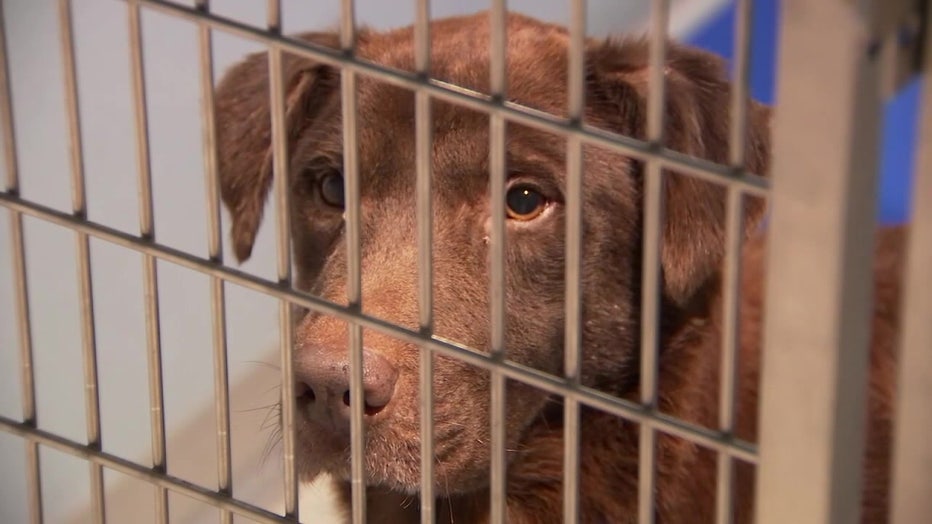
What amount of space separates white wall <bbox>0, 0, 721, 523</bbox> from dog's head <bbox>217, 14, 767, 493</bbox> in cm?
39

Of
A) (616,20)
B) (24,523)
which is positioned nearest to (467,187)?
(24,523)

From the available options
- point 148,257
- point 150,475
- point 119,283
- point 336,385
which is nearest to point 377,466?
point 336,385

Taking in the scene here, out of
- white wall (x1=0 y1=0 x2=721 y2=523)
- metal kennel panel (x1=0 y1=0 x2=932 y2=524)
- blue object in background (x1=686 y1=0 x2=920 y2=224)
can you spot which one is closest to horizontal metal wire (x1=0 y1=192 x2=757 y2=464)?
metal kennel panel (x1=0 y1=0 x2=932 y2=524)

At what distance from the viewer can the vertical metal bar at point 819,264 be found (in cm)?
68

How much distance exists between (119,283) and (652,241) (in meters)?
1.45

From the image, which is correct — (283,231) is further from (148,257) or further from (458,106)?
(458,106)

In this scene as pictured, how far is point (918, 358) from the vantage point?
72cm

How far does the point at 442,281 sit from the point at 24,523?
0.82 metres

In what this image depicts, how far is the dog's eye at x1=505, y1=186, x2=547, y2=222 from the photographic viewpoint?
1469mm

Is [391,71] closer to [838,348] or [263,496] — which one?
[838,348]

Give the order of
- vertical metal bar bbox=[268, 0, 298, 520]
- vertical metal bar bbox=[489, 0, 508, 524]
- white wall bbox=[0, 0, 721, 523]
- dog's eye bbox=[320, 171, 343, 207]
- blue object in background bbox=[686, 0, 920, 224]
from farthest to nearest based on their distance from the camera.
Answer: blue object in background bbox=[686, 0, 920, 224] → white wall bbox=[0, 0, 721, 523] → dog's eye bbox=[320, 171, 343, 207] → vertical metal bar bbox=[268, 0, 298, 520] → vertical metal bar bbox=[489, 0, 508, 524]

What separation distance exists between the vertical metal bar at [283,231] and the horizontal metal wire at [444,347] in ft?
0.07

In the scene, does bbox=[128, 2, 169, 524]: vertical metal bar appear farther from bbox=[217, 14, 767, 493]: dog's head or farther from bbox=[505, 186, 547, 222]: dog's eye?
bbox=[505, 186, 547, 222]: dog's eye

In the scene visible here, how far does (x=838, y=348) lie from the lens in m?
0.71
